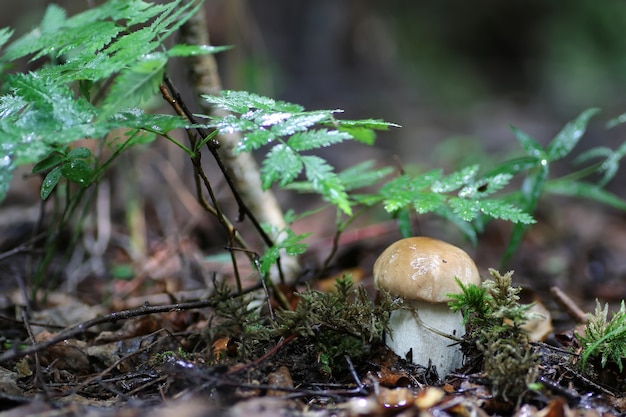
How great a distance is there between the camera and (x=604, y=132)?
8109 millimetres

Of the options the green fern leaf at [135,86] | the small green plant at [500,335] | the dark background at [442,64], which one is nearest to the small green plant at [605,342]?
the small green plant at [500,335]

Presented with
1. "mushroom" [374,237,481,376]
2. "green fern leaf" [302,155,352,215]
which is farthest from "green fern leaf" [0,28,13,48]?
"mushroom" [374,237,481,376]

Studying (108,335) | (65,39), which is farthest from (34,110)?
(108,335)

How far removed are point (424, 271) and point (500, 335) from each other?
365 millimetres

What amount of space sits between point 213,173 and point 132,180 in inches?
80.0

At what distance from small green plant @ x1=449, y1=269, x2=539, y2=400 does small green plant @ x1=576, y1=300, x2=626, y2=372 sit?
0.26 meters

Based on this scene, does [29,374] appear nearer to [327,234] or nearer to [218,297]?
[218,297]

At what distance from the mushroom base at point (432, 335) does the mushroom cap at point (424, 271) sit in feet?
0.34

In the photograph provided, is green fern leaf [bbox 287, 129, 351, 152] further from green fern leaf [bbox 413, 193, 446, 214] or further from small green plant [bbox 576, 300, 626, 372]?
small green plant [bbox 576, 300, 626, 372]

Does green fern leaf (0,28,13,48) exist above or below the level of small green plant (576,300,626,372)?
above

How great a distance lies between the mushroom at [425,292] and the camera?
2.03 meters

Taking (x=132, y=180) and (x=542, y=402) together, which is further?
(x=132, y=180)

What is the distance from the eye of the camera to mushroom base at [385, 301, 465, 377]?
213 centimetres

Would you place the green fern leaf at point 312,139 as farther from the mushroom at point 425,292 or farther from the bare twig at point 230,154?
the bare twig at point 230,154
